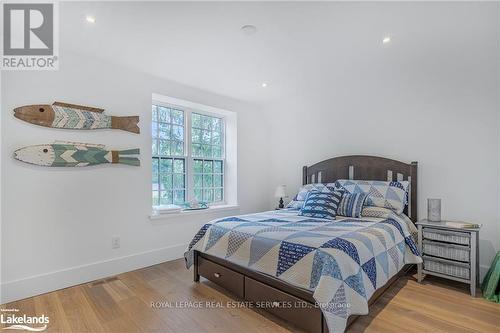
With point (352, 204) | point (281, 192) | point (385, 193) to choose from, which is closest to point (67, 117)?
point (281, 192)

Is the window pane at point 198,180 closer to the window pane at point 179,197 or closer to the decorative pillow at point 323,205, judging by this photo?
the window pane at point 179,197

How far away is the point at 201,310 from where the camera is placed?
7.07 feet

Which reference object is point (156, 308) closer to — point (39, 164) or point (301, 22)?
point (39, 164)

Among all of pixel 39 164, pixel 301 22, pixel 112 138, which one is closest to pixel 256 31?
pixel 301 22

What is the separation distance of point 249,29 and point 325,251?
74.6 inches

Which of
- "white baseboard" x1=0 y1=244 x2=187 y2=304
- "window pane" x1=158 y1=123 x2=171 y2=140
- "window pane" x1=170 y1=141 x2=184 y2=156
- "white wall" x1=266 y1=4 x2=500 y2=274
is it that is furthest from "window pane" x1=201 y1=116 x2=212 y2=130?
"white baseboard" x1=0 y1=244 x2=187 y2=304

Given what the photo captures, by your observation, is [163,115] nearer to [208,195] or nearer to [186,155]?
[186,155]

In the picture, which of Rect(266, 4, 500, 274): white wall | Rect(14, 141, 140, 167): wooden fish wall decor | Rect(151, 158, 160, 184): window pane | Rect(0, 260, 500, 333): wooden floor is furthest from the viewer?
Rect(151, 158, 160, 184): window pane

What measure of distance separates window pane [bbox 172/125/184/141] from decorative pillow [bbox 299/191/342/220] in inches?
82.5

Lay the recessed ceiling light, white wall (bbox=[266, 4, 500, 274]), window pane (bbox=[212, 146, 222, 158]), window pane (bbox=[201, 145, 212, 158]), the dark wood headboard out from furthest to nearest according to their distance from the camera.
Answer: window pane (bbox=[212, 146, 222, 158]) < window pane (bbox=[201, 145, 212, 158]) < the dark wood headboard < white wall (bbox=[266, 4, 500, 274]) < the recessed ceiling light

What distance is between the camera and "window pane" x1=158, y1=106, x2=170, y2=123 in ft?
12.1

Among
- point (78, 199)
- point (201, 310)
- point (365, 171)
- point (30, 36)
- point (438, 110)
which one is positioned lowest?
point (201, 310)

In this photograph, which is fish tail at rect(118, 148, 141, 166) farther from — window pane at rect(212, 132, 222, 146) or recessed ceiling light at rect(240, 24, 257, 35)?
recessed ceiling light at rect(240, 24, 257, 35)

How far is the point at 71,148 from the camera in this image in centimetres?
265
